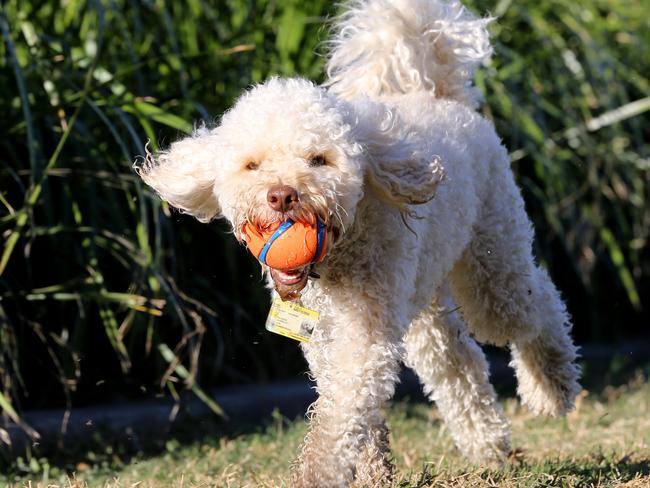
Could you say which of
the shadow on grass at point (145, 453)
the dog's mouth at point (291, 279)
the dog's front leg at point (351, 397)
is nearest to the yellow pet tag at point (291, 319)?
the dog's front leg at point (351, 397)

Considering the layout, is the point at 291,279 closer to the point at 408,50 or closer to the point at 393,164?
the point at 393,164

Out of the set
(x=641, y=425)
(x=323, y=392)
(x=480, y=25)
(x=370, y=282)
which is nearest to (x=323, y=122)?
(x=370, y=282)

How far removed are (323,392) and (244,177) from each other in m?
0.88

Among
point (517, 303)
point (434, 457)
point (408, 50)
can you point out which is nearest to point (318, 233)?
point (408, 50)

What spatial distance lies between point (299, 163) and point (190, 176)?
635 millimetres

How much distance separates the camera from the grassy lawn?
454 centimetres

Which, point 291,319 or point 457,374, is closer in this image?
point 291,319

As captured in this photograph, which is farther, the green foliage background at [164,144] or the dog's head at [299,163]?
the green foliage background at [164,144]

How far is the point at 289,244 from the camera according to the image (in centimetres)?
399

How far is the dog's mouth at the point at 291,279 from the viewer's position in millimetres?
4160

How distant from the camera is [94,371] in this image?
7426mm

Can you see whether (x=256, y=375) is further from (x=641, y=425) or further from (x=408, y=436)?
(x=641, y=425)

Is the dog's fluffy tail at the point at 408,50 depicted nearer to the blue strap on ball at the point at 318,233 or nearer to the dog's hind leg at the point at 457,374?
the dog's hind leg at the point at 457,374

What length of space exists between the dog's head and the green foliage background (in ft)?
4.89
